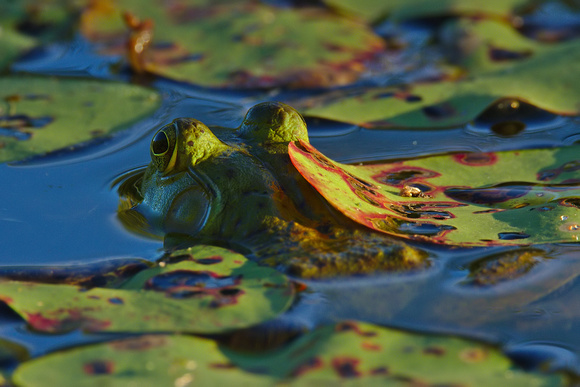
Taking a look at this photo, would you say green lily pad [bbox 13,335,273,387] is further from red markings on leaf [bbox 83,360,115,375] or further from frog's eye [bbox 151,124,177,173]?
frog's eye [bbox 151,124,177,173]

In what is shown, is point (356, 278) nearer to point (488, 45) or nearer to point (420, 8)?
point (488, 45)

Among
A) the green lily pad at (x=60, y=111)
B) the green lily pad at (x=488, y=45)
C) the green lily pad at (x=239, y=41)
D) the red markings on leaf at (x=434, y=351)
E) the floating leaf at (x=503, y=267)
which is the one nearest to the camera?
the red markings on leaf at (x=434, y=351)

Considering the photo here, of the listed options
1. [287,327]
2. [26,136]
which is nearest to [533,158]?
[287,327]

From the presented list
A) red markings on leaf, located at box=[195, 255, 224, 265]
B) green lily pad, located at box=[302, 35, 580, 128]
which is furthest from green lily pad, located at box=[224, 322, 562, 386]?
green lily pad, located at box=[302, 35, 580, 128]

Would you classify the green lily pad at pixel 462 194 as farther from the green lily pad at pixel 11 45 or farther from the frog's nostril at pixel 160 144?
the green lily pad at pixel 11 45

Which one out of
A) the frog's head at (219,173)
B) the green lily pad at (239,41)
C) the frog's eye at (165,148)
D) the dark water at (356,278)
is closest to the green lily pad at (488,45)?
the green lily pad at (239,41)
